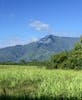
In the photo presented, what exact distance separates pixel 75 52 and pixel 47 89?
5169cm

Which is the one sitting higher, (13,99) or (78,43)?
(78,43)

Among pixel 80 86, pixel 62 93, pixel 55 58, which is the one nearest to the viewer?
pixel 62 93

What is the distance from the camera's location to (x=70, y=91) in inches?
489

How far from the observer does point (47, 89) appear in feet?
42.1

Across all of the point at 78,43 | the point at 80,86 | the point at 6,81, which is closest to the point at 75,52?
the point at 78,43

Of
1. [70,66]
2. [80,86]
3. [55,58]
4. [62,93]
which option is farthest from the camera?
[55,58]

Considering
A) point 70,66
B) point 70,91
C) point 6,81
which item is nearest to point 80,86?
point 70,91

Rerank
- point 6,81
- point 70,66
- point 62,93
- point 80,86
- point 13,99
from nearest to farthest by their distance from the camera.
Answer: point 13,99, point 62,93, point 80,86, point 6,81, point 70,66

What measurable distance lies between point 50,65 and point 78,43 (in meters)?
6.75

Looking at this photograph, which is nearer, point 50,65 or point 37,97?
point 37,97

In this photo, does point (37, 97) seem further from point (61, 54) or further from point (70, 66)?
point (61, 54)

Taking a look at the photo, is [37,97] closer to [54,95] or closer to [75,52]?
[54,95]

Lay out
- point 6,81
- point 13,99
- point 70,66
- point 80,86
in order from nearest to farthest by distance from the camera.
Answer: point 13,99, point 80,86, point 6,81, point 70,66

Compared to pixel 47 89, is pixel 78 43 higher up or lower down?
higher up
